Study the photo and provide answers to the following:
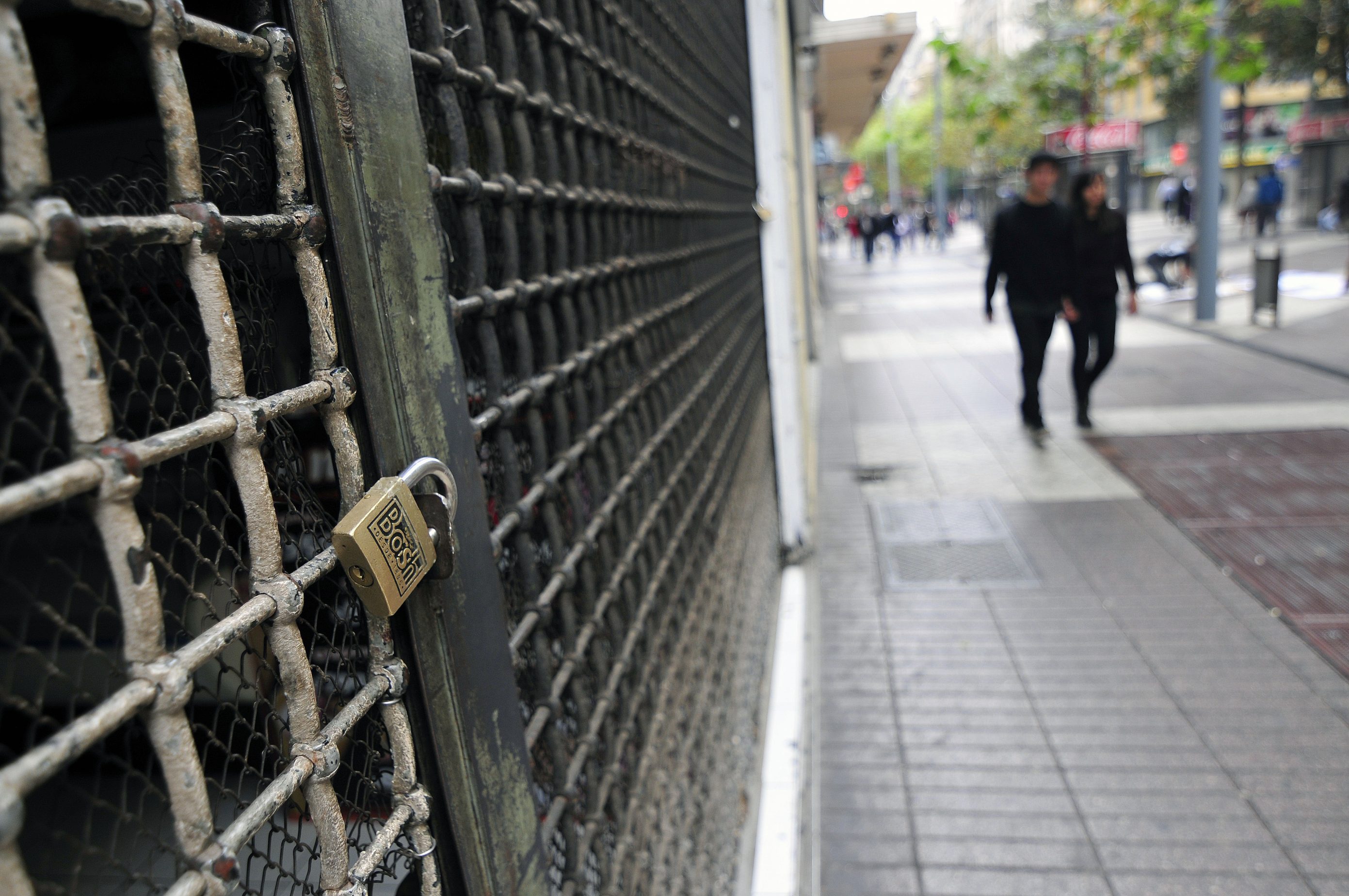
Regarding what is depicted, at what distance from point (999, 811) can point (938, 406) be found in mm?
6775

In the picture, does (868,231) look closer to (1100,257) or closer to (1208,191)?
(1208,191)

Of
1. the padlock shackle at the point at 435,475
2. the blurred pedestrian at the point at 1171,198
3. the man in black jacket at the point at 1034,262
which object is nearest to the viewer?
the padlock shackle at the point at 435,475

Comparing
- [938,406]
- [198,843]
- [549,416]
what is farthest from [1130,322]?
[198,843]

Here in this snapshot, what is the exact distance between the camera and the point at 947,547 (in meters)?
5.93

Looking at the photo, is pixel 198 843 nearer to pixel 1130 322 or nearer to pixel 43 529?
pixel 43 529

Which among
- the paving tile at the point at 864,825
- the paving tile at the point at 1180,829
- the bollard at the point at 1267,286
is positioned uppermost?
the bollard at the point at 1267,286

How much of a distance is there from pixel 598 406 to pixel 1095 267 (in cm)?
691

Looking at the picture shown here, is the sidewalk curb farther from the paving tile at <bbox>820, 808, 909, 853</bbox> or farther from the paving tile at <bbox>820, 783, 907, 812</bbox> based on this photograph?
the paving tile at <bbox>820, 808, 909, 853</bbox>

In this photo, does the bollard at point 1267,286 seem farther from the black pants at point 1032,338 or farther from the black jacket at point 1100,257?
Answer: the black pants at point 1032,338

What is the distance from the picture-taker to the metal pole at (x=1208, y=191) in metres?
12.3

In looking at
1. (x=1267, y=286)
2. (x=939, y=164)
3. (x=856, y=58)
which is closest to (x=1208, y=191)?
(x=1267, y=286)

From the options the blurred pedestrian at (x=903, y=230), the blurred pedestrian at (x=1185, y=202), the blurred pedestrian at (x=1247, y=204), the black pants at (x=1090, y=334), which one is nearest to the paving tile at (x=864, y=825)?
the black pants at (x=1090, y=334)

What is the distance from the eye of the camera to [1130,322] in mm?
14359

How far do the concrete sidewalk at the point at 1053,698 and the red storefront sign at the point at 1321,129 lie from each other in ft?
88.3
